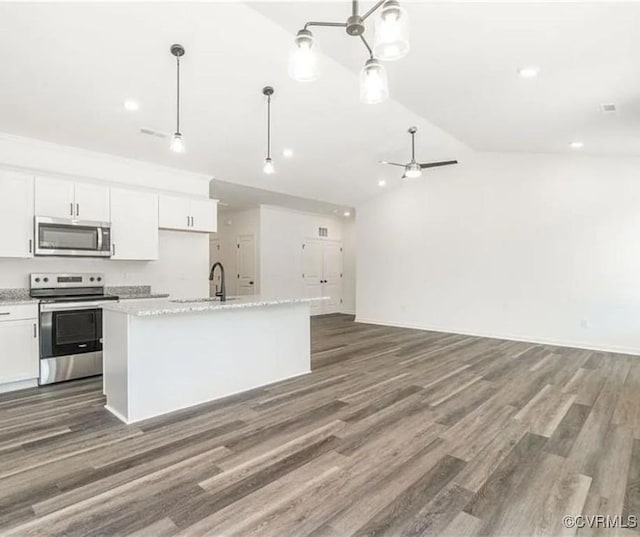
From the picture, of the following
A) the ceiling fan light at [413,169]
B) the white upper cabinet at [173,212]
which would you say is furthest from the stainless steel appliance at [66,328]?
the ceiling fan light at [413,169]

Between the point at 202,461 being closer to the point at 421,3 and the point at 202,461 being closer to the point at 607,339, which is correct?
the point at 421,3

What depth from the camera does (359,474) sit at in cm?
230

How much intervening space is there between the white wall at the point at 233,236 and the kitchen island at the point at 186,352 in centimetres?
463

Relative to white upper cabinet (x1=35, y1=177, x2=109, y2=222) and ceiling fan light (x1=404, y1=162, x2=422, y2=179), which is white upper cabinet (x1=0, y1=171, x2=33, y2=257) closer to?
white upper cabinet (x1=35, y1=177, x2=109, y2=222)

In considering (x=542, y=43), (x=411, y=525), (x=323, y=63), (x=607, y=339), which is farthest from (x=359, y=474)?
(x=607, y=339)

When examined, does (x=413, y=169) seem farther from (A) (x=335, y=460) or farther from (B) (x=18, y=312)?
(B) (x=18, y=312)

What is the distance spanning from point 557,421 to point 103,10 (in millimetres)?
4912

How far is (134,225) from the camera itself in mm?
4859

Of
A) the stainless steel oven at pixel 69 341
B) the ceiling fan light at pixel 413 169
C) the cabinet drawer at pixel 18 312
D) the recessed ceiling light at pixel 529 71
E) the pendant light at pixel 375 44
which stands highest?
the recessed ceiling light at pixel 529 71

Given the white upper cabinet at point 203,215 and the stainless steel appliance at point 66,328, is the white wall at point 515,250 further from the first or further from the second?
the stainless steel appliance at point 66,328

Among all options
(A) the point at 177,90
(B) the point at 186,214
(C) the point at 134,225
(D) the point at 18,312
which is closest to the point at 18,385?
(D) the point at 18,312

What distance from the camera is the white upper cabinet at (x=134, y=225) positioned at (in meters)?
4.70

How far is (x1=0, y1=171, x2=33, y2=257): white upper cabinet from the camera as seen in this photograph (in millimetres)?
3906

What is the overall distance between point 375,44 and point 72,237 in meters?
4.16
